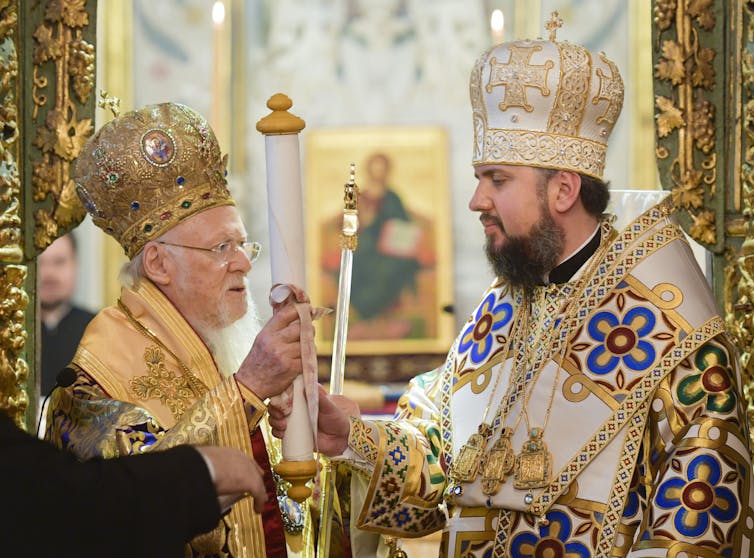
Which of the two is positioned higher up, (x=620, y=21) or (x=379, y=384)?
(x=620, y=21)

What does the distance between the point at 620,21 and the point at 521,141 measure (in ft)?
18.0

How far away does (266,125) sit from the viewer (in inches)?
135

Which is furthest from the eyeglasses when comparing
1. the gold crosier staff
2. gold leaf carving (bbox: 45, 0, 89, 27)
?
gold leaf carving (bbox: 45, 0, 89, 27)

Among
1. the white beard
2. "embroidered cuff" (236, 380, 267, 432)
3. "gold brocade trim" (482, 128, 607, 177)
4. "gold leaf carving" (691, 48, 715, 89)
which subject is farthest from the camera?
"gold leaf carving" (691, 48, 715, 89)

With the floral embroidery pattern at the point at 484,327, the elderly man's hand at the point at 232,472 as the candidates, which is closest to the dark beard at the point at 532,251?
the floral embroidery pattern at the point at 484,327

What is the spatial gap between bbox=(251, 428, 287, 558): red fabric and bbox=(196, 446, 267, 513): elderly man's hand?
94cm

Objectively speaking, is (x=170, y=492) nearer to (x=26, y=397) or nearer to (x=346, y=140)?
(x=26, y=397)

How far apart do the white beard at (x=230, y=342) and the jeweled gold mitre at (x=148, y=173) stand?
37cm

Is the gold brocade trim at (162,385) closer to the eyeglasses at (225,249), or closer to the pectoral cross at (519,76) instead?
the eyeglasses at (225,249)

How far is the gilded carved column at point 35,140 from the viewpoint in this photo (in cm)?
489

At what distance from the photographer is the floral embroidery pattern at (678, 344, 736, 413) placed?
3.88m

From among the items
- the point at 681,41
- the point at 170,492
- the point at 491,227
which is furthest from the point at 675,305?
the point at 170,492

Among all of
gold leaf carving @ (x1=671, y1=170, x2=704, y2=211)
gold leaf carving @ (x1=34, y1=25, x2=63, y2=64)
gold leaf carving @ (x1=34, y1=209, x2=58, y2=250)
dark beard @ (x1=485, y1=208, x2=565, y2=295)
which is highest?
gold leaf carving @ (x1=34, y1=25, x2=63, y2=64)

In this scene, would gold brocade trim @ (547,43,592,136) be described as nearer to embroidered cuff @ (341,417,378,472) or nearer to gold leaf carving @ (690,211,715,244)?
gold leaf carving @ (690,211,715,244)
